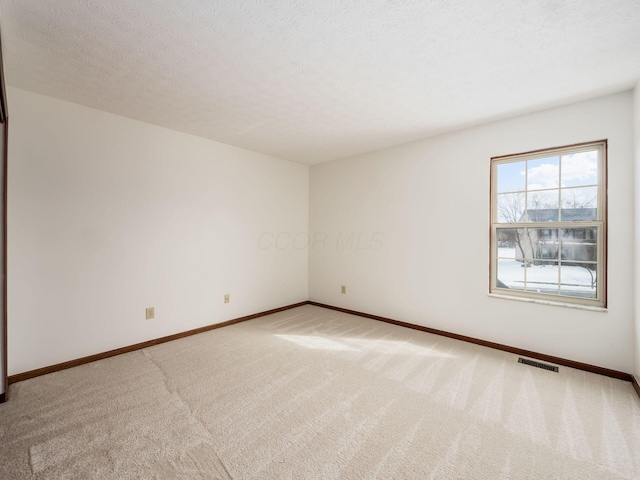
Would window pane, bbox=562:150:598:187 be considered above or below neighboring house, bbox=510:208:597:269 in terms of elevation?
above

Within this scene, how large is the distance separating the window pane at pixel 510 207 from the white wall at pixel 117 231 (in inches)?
124

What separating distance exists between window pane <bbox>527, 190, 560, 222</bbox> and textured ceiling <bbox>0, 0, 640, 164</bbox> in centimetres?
86

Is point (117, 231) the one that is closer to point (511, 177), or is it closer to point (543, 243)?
point (511, 177)

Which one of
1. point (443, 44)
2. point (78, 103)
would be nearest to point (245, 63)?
point (443, 44)

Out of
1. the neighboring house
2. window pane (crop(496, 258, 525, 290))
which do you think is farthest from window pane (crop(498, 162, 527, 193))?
window pane (crop(496, 258, 525, 290))

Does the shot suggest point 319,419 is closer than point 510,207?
Yes

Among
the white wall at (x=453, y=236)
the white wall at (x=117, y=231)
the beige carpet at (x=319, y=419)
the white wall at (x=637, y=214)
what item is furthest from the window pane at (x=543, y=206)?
the white wall at (x=117, y=231)

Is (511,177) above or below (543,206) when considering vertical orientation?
above

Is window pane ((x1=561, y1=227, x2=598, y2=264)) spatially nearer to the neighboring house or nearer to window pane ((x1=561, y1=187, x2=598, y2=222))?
the neighboring house

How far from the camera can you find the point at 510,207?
3154 mm

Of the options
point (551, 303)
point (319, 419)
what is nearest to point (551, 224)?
point (551, 303)

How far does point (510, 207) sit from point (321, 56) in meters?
2.56

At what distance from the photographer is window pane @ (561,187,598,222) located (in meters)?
2.69

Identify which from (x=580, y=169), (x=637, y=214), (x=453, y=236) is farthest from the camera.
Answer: (x=453, y=236)
